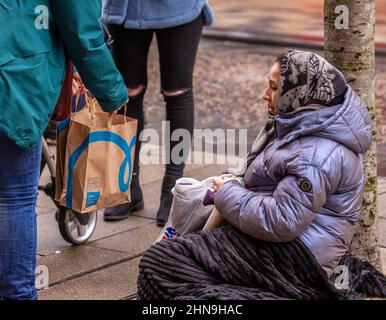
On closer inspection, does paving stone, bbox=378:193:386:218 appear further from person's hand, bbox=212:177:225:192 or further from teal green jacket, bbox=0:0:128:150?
teal green jacket, bbox=0:0:128:150

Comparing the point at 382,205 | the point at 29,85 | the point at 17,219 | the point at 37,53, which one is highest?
the point at 37,53

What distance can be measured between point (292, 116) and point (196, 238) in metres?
0.63

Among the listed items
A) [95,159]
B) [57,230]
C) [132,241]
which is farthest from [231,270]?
[57,230]

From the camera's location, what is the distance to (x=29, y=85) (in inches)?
156

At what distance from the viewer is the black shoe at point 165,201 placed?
19.8 ft

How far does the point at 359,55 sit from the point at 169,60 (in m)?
1.43

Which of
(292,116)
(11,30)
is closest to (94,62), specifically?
(11,30)

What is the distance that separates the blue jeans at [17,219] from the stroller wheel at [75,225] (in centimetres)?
128

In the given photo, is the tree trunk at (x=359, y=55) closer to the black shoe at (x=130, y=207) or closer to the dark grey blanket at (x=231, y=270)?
the dark grey blanket at (x=231, y=270)

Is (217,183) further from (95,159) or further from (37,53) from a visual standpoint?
(37,53)

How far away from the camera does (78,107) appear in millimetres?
4973

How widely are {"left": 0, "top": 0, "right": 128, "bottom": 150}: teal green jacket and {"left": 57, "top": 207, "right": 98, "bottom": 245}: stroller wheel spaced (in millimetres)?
1524

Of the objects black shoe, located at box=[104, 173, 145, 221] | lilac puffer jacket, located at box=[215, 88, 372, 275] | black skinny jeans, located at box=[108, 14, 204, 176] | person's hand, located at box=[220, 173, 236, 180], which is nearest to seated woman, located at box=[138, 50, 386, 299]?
lilac puffer jacket, located at box=[215, 88, 372, 275]

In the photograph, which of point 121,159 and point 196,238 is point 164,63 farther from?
point 196,238
